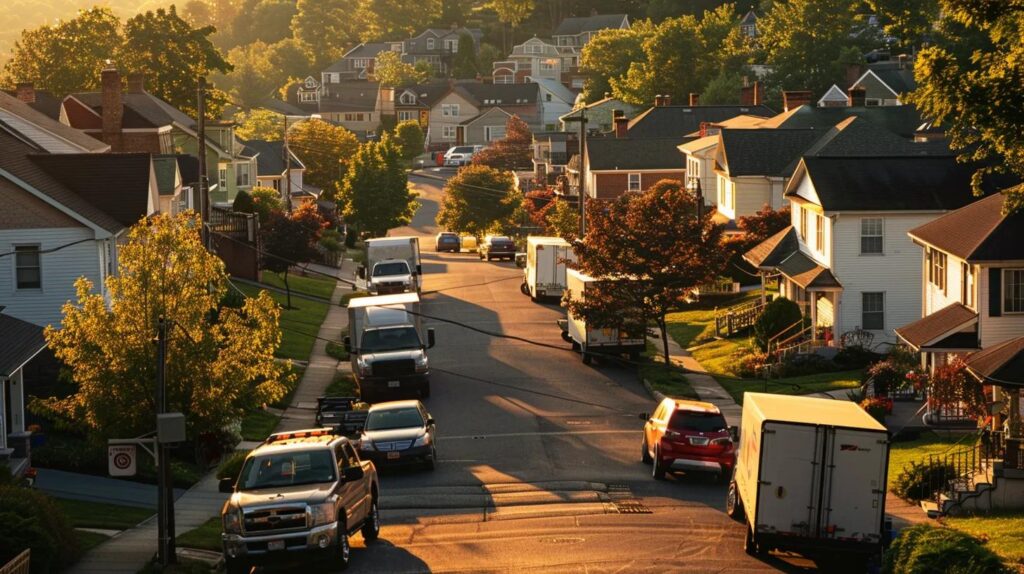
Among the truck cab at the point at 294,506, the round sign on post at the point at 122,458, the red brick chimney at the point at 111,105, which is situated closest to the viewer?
the truck cab at the point at 294,506

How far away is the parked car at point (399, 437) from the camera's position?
36500 millimetres

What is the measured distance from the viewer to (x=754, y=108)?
349 feet

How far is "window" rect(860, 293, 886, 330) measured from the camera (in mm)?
52156

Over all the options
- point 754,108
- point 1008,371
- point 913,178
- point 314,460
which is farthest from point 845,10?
point 314,460

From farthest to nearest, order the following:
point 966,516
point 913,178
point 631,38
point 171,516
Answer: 1. point 631,38
2. point 913,178
3. point 966,516
4. point 171,516

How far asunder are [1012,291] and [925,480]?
32.1ft

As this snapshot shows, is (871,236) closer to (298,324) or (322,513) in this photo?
(298,324)

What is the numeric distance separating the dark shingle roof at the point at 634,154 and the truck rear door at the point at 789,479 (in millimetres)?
71030

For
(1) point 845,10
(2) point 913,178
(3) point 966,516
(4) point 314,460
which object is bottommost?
(3) point 966,516

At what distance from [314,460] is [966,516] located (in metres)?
13.8

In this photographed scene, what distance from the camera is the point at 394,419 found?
123ft

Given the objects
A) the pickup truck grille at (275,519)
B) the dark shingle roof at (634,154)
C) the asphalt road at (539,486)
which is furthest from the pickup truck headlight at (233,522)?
the dark shingle roof at (634,154)

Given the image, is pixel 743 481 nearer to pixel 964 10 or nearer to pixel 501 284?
pixel 964 10

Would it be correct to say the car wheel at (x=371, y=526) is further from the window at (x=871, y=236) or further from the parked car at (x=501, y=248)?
the parked car at (x=501, y=248)
